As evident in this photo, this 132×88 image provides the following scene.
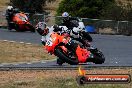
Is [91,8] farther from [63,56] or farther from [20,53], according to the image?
[63,56]

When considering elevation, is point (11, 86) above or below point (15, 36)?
above

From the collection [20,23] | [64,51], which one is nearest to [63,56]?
[64,51]

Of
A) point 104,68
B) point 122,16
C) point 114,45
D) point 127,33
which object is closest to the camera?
point 104,68

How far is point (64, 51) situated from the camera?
62.3 feet

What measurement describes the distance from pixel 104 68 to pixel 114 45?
36.4 feet

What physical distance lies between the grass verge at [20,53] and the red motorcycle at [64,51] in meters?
2.98

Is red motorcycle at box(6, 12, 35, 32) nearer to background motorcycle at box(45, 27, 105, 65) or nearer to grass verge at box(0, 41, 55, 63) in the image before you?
grass verge at box(0, 41, 55, 63)

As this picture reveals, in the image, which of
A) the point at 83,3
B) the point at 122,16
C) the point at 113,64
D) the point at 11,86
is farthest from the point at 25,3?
the point at 11,86

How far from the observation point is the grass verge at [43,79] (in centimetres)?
1319

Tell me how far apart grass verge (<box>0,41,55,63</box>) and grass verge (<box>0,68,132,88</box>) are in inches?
179

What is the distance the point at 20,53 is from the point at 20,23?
1155 cm

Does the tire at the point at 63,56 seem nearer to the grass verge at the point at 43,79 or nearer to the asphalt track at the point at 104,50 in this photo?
the asphalt track at the point at 104,50

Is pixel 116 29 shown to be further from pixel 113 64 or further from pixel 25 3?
pixel 113 64

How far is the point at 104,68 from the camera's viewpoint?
18391 millimetres
